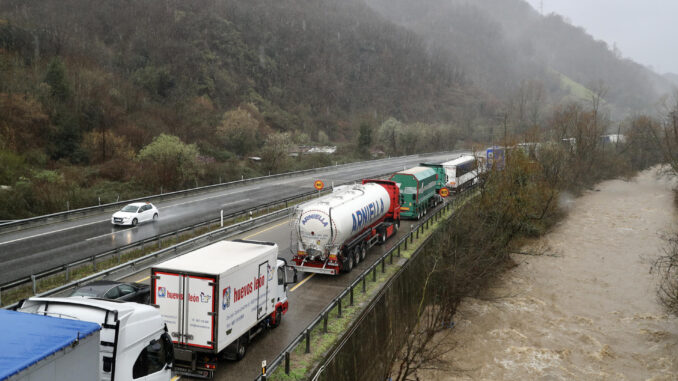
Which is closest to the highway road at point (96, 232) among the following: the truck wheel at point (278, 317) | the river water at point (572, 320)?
the truck wheel at point (278, 317)

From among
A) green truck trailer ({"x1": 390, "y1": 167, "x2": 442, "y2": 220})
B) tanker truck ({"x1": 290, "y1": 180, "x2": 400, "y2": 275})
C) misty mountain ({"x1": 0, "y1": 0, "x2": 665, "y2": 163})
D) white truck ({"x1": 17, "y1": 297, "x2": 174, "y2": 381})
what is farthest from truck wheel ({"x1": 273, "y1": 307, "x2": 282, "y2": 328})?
misty mountain ({"x1": 0, "y1": 0, "x2": 665, "y2": 163})

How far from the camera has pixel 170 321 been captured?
1070 cm

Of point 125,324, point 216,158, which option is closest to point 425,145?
point 216,158

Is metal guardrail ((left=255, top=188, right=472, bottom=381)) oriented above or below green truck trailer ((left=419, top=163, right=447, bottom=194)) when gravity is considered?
below

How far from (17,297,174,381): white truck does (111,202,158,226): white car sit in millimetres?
20033

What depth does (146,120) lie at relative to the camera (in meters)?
57.8

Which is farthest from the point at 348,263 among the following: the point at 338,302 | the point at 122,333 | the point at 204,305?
the point at 122,333

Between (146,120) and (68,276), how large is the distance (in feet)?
145

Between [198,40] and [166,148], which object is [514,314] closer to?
[166,148]

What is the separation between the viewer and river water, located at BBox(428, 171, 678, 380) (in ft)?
57.8

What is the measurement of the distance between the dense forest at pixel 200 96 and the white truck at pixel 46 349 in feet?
90.0

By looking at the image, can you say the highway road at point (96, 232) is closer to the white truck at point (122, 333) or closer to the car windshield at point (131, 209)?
the car windshield at point (131, 209)

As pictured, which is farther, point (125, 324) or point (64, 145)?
point (64, 145)

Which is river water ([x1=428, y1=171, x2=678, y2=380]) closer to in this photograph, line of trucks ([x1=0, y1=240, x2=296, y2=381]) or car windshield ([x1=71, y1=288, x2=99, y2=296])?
line of trucks ([x1=0, y1=240, x2=296, y2=381])
